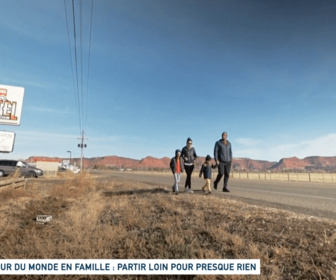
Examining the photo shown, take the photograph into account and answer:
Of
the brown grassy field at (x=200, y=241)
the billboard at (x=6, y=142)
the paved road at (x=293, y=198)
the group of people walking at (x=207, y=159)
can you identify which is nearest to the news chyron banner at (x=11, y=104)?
the billboard at (x=6, y=142)

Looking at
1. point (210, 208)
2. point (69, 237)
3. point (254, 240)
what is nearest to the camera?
point (254, 240)

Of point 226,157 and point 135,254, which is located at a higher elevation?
point 226,157

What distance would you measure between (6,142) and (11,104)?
224 cm

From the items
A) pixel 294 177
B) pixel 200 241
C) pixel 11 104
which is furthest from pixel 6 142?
pixel 294 177

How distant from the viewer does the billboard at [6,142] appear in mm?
7520

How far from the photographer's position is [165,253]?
3168 mm

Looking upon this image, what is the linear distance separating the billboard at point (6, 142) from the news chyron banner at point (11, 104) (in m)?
1.07

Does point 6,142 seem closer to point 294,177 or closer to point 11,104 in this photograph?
point 11,104

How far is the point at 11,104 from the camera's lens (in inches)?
355

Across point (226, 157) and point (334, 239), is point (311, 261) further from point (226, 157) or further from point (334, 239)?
point (226, 157)

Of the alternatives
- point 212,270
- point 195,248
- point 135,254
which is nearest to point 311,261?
point 212,270

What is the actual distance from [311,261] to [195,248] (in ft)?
4.63

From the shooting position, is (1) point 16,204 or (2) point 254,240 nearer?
(2) point 254,240

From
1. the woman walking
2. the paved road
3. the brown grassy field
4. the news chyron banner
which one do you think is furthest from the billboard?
the paved road
